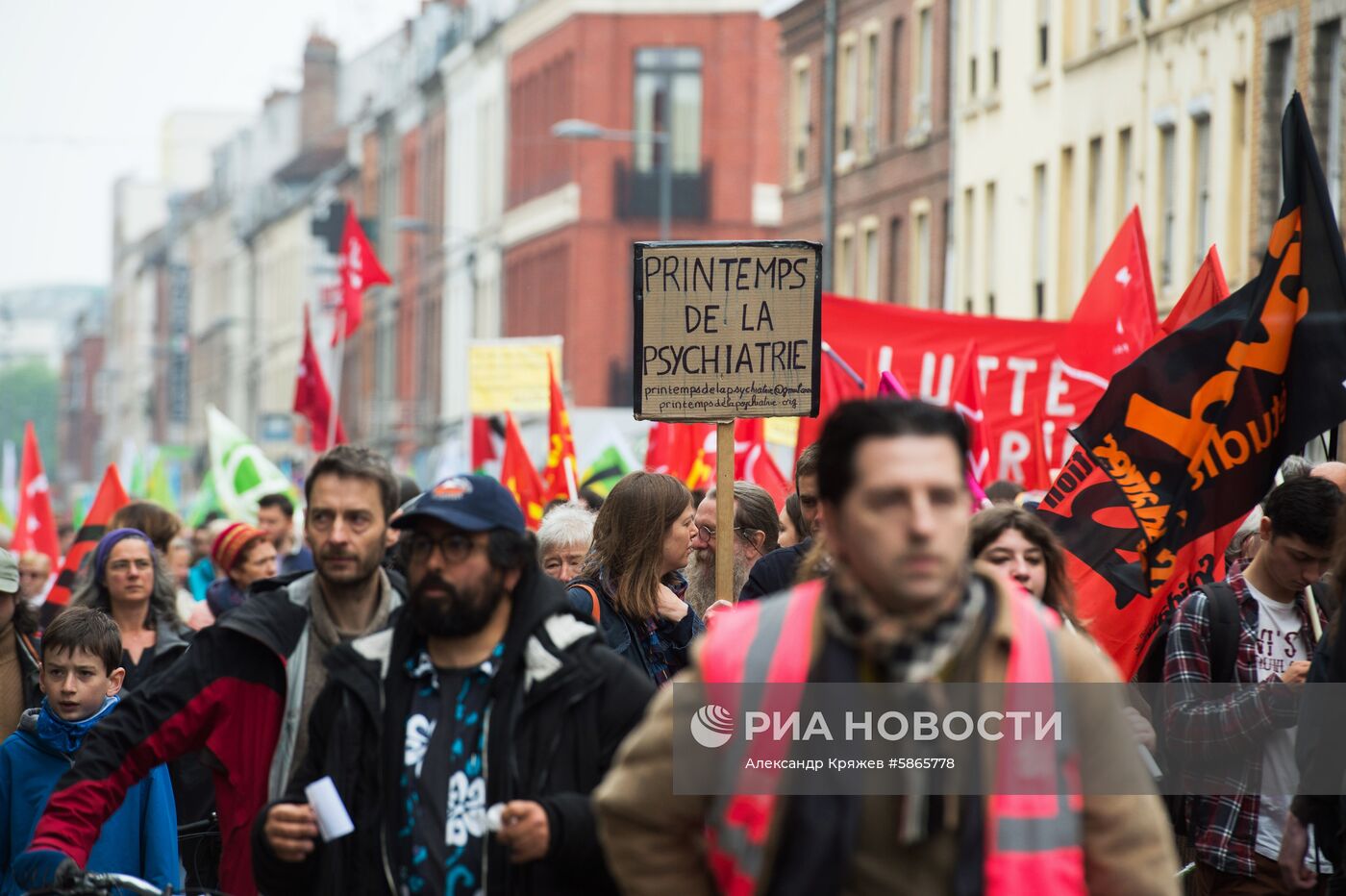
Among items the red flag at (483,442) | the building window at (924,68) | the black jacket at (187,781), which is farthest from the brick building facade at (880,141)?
the black jacket at (187,781)

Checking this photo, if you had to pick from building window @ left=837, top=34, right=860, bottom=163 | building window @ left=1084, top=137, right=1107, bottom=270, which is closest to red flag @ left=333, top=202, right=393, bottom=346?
building window @ left=1084, top=137, right=1107, bottom=270

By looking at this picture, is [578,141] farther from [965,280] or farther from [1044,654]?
[1044,654]

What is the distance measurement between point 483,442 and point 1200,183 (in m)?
9.22

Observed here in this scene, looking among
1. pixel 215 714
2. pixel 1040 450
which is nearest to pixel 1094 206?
pixel 1040 450

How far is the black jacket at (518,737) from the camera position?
5230mm

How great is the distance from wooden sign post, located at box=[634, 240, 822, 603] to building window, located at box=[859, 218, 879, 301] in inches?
1242

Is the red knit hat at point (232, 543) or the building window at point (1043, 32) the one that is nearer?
the red knit hat at point (232, 543)

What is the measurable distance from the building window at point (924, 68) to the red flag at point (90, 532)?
22.7 m

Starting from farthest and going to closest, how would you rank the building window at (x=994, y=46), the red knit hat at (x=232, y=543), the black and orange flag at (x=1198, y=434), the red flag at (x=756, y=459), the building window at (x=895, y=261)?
1. the building window at (x=895, y=261)
2. the building window at (x=994, y=46)
3. the red flag at (x=756, y=459)
4. the red knit hat at (x=232, y=543)
5. the black and orange flag at (x=1198, y=434)

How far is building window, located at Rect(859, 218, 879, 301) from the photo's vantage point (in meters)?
41.2

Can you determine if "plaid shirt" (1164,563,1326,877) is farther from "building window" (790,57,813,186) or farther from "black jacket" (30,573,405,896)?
"building window" (790,57,813,186)

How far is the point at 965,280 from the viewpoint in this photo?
122 ft

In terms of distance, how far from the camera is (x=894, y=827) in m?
4.24

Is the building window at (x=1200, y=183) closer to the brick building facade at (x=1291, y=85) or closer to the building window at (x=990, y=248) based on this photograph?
the brick building facade at (x=1291, y=85)
